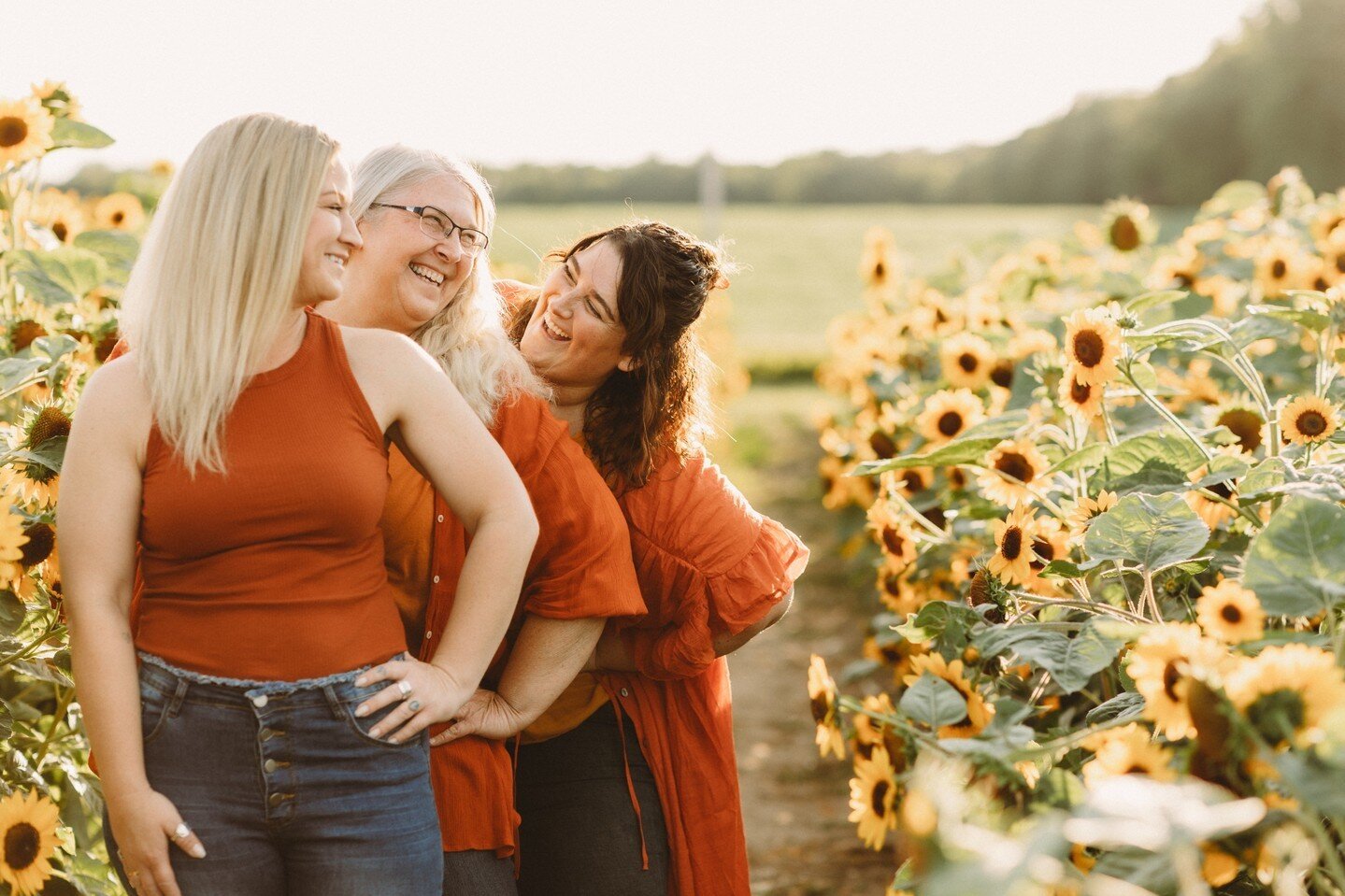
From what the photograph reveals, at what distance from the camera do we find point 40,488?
222cm

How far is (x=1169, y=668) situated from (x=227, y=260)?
1.25 metres

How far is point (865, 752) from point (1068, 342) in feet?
2.77


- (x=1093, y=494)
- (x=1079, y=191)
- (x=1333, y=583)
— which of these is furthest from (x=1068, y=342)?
(x=1079, y=191)

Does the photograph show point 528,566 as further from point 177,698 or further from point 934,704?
point 934,704

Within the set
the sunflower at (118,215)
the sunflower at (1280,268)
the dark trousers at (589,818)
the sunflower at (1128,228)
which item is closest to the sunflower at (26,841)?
the dark trousers at (589,818)

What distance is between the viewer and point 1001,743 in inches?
57.1

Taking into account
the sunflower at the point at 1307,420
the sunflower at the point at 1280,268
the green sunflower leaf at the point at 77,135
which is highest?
the green sunflower leaf at the point at 77,135

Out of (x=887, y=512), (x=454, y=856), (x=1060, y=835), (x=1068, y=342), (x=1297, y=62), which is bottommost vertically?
(x=454, y=856)

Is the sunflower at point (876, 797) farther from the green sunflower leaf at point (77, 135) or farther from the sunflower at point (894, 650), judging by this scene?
the green sunflower leaf at point (77, 135)

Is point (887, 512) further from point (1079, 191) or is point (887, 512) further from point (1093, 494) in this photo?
point (1079, 191)

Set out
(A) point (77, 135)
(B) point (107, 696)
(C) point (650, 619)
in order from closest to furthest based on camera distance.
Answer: (B) point (107, 696) < (C) point (650, 619) < (A) point (77, 135)

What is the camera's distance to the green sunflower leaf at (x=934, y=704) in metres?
1.57

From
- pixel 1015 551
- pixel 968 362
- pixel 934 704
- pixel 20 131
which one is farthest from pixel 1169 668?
pixel 20 131

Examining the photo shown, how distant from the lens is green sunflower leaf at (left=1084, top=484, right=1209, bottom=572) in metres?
1.80
